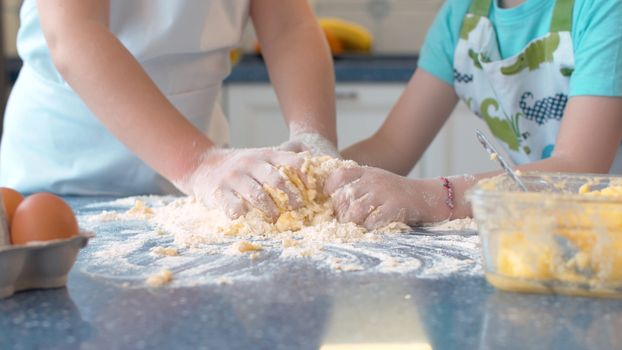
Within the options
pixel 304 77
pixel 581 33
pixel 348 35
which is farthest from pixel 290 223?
pixel 348 35

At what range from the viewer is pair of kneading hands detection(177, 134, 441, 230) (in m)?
1.00

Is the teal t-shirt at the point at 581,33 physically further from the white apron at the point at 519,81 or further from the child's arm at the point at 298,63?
the child's arm at the point at 298,63

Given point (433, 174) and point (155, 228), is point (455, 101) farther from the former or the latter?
point (433, 174)

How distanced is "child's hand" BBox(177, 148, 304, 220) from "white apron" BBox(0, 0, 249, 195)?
39 cm

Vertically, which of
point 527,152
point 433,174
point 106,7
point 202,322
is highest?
point 106,7

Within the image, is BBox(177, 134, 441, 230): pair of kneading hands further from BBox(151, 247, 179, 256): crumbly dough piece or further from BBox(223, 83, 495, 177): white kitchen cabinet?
BBox(223, 83, 495, 177): white kitchen cabinet

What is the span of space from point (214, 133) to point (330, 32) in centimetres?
131

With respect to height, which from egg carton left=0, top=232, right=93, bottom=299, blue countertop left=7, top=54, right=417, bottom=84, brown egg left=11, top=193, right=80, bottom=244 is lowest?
blue countertop left=7, top=54, right=417, bottom=84

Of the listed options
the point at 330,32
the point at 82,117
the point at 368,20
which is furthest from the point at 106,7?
the point at 368,20

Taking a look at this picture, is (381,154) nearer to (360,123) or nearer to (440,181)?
(440,181)

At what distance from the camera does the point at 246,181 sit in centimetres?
101

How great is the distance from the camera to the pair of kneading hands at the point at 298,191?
3.29ft

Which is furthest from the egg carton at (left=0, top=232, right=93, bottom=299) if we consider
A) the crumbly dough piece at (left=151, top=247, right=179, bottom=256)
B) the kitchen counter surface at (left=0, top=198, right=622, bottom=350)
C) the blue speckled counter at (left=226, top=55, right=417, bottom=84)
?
the blue speckled counter at (left=226, top=55, right=417, bottom=84)

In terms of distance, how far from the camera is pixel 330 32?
113 inches
